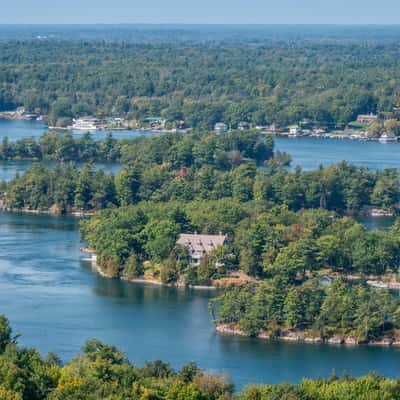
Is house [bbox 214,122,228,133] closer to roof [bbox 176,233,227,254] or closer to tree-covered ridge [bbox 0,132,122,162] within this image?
tree-covered ridge [bbox 0,132,122,162]

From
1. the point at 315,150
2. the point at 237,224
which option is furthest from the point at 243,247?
the point at 315,150

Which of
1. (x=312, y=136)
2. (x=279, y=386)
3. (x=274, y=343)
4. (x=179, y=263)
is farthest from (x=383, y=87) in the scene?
(x=279, y=386)

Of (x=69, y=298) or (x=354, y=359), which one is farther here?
(x=69, y=298)

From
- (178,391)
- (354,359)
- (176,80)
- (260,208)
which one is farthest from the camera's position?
(176,80)

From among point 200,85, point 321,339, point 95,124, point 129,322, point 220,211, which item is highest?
point 220,211

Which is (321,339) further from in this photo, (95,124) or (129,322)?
(95,124)

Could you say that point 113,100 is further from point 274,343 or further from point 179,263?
point 274,343

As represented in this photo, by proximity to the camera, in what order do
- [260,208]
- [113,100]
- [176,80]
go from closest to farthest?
[260,208], [113,100], [176,80]
